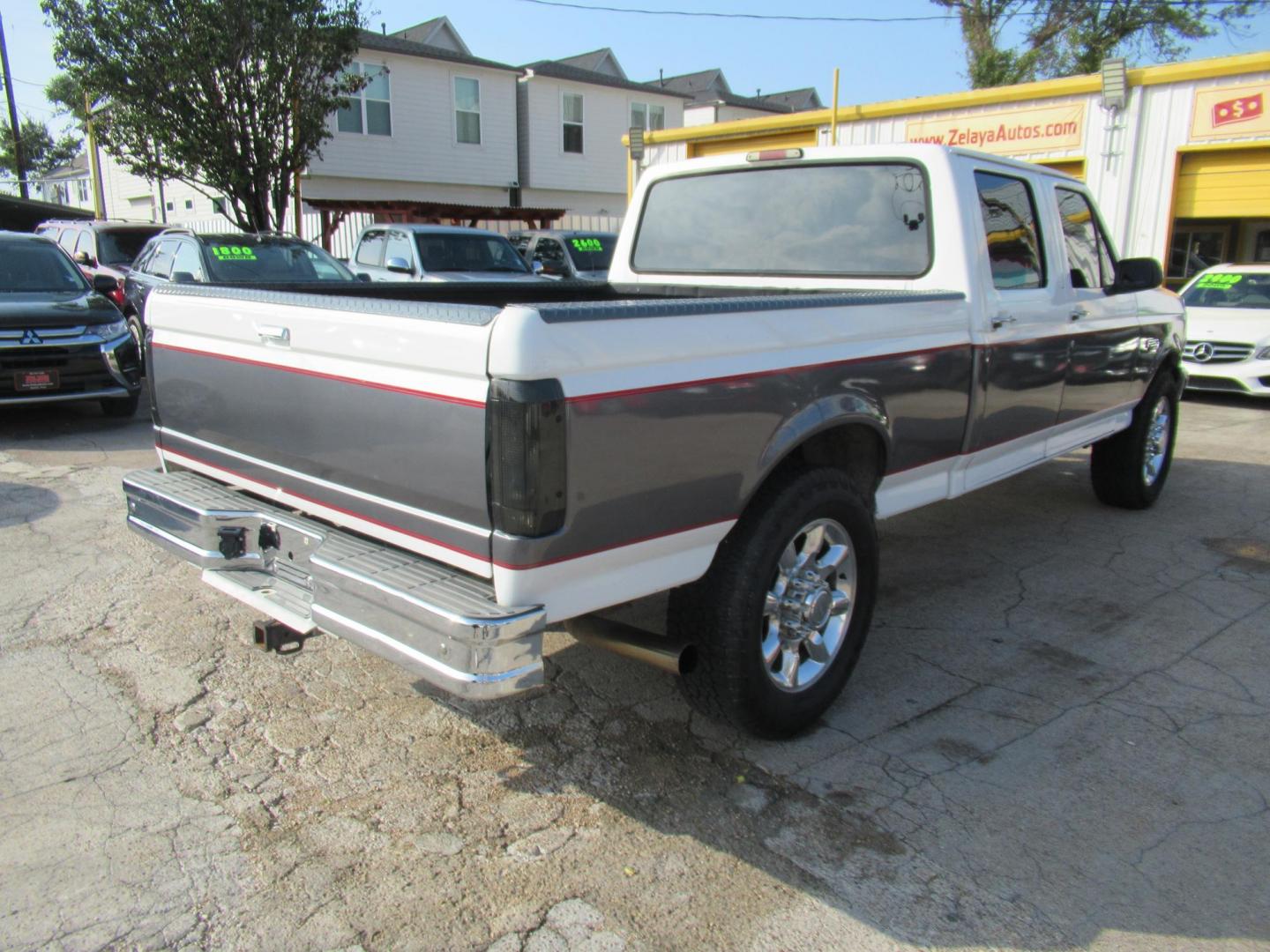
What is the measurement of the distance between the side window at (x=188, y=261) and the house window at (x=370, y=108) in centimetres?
1456

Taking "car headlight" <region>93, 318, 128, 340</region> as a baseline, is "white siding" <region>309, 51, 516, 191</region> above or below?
above

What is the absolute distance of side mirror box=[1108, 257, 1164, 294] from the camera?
5.21m

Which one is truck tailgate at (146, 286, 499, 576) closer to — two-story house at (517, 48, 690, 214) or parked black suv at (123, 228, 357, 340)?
parked black suv at (123, 228, 357, 340)

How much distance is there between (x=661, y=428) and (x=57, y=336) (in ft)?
25.0

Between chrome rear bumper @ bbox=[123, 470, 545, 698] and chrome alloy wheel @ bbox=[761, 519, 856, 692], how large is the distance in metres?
1.02

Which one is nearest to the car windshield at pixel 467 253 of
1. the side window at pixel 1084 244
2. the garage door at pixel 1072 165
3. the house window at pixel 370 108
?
the garage door at pixel 1072 165

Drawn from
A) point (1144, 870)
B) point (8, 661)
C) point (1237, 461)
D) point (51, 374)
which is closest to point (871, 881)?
point (1144, 870)

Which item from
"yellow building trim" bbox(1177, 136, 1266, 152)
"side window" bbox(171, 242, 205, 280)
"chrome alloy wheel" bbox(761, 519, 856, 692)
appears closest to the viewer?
"chrome alloy wheel" bbox(761, 519, 856, 692)

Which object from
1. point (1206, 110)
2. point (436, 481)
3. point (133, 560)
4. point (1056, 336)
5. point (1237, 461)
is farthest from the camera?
point (1206, 110)

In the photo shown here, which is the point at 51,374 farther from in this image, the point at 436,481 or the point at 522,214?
the point at 522,214

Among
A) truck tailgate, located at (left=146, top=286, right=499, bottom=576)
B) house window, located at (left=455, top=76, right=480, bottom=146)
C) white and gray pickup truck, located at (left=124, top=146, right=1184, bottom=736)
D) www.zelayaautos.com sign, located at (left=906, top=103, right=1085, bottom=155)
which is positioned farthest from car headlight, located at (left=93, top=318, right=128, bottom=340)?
house window, located at (left=455, top=76, right=480, bottom=146)

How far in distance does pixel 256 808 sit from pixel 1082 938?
2.37 metres

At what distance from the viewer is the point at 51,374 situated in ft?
27.1

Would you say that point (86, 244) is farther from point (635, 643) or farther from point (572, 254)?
point (635, 643)
